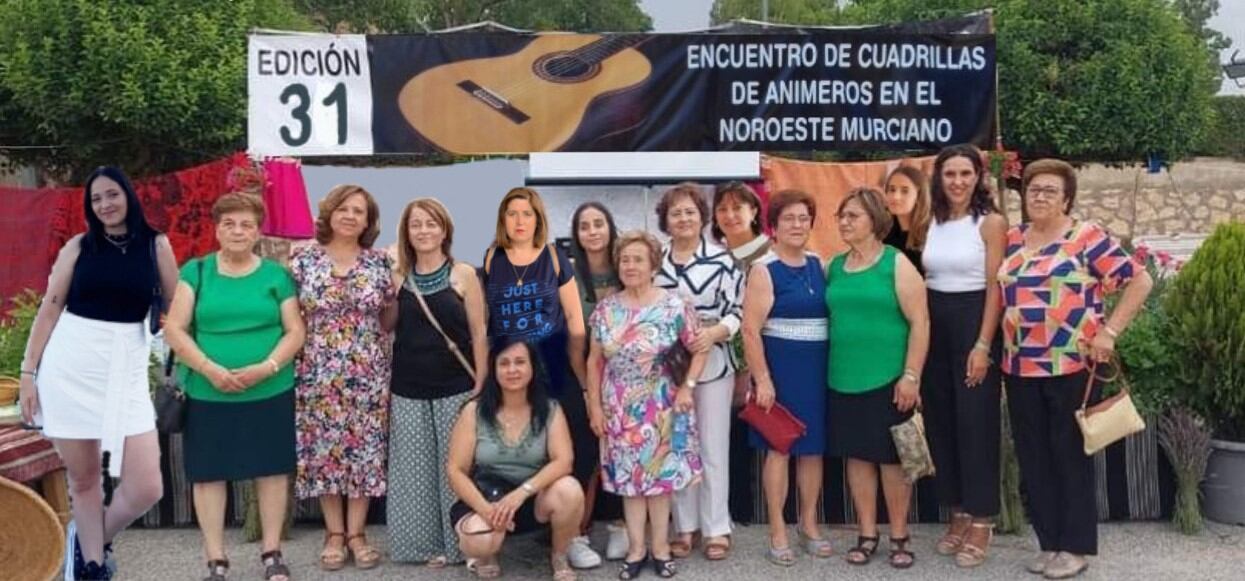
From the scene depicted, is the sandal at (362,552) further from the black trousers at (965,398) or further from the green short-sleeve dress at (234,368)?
the black trousers at (965,398)

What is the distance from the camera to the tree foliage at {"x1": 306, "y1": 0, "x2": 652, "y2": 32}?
2323 centimetres

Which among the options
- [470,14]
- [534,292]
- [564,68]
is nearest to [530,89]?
[564,68]

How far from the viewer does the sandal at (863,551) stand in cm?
492

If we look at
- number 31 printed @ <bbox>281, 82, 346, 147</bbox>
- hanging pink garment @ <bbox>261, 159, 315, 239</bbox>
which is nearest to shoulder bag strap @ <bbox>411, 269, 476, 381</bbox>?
number 31 printed @ <bbox>281, 82, 346, 147</bbox>

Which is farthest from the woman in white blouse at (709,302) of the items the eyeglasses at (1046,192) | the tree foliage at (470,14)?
the tree foliage at (470,14)

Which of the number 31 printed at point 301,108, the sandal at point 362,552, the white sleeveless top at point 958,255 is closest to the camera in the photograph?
the white sleeveless top at point 958,255

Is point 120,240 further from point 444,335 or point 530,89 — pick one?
point 530,89

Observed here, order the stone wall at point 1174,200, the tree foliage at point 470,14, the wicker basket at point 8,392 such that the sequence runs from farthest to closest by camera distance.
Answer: the tree foliage at point 470,14 → the stone wall at point 1174,200 → the wicker basket at point 8,392

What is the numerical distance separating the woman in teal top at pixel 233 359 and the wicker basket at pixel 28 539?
0.52 m

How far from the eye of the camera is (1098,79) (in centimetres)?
1216

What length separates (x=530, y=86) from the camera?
8133 millimetres

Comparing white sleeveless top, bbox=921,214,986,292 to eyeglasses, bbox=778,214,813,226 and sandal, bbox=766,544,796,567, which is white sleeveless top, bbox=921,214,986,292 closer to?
eyeglasses, bbox=778,214,813,226

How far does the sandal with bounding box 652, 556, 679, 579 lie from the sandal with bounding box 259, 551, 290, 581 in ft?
4.83

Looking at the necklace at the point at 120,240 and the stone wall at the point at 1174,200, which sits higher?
the stone wall at the point at 1174,200
